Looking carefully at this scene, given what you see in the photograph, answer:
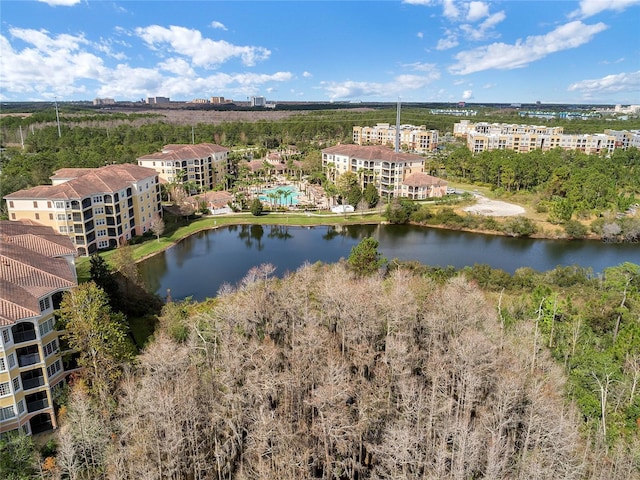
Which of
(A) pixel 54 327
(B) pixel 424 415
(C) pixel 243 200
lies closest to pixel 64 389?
(A) pixel 54 327

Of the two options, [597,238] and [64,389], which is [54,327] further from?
[597,238]

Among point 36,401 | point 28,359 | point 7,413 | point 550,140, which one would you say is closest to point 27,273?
point 28,359

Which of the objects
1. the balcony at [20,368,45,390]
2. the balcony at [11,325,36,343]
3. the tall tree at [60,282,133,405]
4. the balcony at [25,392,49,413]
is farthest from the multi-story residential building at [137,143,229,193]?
the balcony at [25,392,49,413]

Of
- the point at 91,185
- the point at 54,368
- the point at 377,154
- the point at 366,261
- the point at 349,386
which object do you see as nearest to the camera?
the point at 349,386

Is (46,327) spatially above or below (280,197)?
above

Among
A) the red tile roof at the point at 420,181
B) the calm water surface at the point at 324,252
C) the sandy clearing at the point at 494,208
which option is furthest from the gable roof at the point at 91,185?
the sandy clearing at the point at 494,208

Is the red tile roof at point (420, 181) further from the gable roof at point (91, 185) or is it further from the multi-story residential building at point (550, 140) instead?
the multi-story residential building at point (550, 140)

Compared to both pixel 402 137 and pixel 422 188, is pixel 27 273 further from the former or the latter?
pixel 402 137
